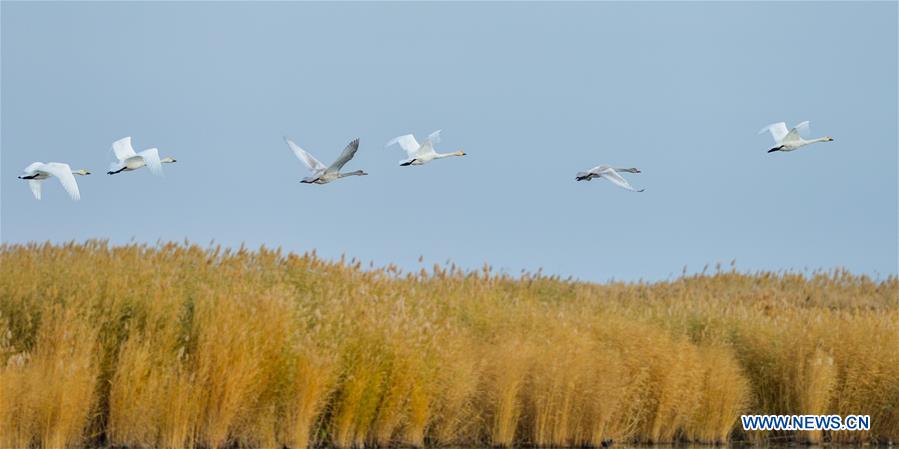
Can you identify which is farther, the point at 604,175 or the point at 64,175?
the point at 604,175

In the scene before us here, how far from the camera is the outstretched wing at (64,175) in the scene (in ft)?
46.5

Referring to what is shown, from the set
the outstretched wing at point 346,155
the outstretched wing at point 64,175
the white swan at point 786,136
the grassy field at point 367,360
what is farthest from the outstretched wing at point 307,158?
the white swan at point 786,136

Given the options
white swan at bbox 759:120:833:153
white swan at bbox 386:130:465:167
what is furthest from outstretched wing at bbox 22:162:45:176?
white swan at bbox 759:120:833:153

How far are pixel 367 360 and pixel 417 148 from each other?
478cm

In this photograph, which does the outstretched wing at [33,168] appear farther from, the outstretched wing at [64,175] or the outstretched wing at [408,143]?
the outstretched wing at [408,143]

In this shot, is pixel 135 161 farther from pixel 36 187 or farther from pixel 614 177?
pixel 614 177

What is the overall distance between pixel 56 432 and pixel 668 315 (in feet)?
33.1

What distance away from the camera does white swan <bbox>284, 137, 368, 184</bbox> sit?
523 inches

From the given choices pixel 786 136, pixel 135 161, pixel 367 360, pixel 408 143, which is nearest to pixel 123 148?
pixel 135 161

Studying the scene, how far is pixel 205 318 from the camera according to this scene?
12094 millimetres

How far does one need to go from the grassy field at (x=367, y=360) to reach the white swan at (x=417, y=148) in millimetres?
1766

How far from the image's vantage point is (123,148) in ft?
52.7

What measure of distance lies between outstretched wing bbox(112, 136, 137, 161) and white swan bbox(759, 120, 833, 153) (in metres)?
9.61

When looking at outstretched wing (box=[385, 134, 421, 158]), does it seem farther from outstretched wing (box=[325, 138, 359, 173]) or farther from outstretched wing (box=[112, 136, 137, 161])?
outstretched wing (box=[112, 136, 137, 161])
